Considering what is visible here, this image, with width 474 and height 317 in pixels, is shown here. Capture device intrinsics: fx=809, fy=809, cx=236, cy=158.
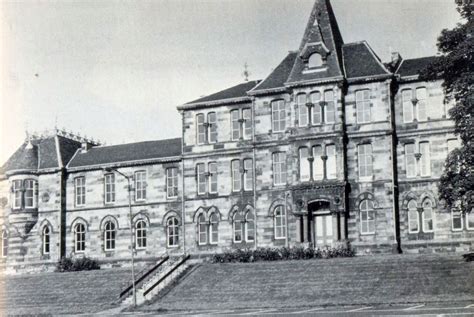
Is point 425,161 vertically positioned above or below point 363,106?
below

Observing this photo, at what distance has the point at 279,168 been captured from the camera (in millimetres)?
52406

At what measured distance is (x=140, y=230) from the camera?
188ft

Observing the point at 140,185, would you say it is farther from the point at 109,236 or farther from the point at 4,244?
the point at 4,244

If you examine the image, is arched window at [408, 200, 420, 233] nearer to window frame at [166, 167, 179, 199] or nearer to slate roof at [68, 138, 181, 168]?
window frame at [166, 167, 179, 199]

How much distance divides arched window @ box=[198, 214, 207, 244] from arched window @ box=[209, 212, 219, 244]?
36cm

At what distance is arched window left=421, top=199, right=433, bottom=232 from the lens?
48844mm

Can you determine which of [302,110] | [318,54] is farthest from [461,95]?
[318,54]

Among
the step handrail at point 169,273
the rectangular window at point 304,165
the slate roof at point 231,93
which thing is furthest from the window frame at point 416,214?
the step handrail at point 169,273

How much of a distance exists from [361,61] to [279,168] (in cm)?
864

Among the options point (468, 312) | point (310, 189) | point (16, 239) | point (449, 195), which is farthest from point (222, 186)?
point (468, 312)

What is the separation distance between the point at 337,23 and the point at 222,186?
1351cm

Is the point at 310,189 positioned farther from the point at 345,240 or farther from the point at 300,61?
the point at 300,61

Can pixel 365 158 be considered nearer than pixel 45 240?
Yes

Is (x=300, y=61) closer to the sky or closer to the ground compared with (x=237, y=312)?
closer to the sky
